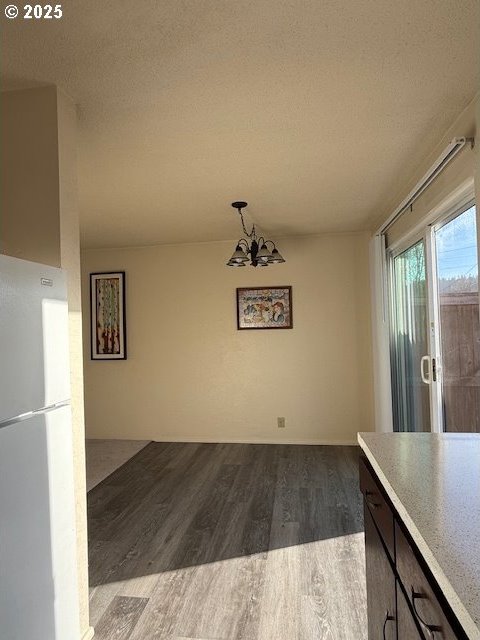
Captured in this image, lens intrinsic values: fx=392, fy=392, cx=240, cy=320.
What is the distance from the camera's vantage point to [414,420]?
3.23 metres

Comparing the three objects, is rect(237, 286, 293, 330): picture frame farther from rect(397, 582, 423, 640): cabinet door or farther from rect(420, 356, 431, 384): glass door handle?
rect(397, 582, 423, 640): cabinet door

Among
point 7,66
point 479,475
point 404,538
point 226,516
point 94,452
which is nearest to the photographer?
point 404,538

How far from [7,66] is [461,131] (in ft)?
6.62

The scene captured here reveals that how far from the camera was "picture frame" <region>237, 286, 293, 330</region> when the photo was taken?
179 inches

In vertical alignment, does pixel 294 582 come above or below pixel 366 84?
below

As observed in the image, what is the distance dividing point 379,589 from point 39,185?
1932 mm

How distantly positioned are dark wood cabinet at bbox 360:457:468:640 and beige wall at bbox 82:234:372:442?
3065 mm

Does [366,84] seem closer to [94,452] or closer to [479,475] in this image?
[479,475]

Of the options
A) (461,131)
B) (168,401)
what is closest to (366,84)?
(461,131)

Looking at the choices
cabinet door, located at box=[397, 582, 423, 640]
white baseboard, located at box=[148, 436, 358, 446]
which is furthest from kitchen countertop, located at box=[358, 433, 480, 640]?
white baseboard, located at box=[148, 436, 358, 446]

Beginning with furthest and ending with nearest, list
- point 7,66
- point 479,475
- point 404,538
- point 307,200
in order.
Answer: point 307,200 < point 7,66 < point 479,475 < point 404,538

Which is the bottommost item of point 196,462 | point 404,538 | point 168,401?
point 196,462

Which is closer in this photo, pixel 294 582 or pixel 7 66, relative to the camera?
pixel 7 66

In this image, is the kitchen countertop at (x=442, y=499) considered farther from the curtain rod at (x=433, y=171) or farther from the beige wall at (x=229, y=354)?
the beige wall at (x=229, y=354)
